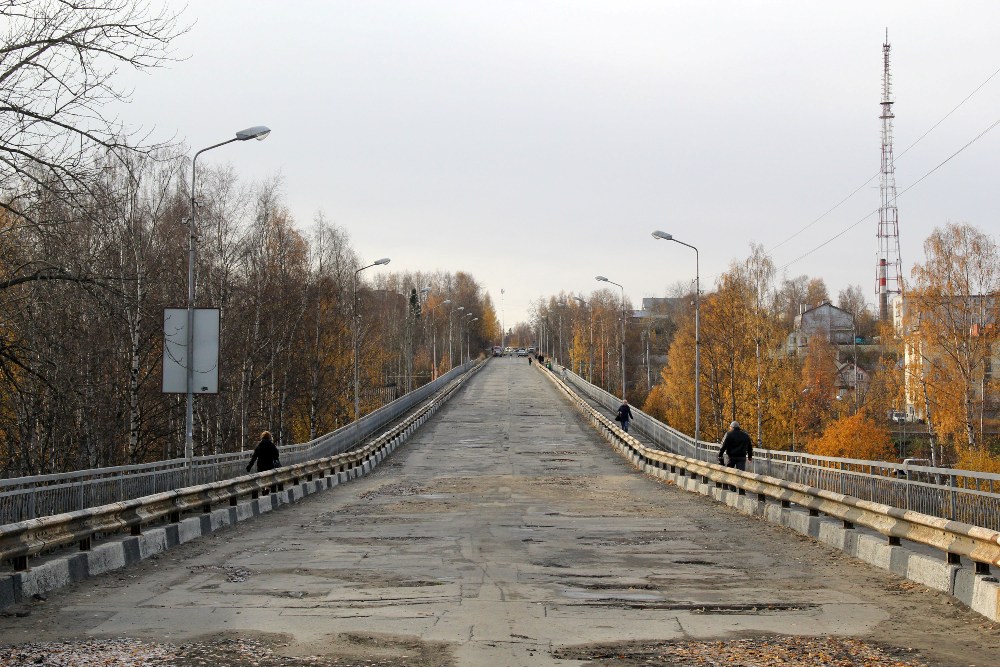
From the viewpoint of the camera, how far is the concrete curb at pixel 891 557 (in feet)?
31.7

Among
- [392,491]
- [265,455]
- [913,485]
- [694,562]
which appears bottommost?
[392,491]

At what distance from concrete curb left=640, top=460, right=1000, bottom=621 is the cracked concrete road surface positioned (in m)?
0.17

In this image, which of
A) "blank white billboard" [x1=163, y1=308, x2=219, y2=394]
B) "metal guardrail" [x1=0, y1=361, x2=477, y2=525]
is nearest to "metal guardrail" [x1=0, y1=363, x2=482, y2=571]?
"metal guardrail" [x1=0, y1=361, x2=477, y2=525]

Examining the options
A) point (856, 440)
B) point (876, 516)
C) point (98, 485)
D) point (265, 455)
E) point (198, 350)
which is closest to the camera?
point (876, 516)

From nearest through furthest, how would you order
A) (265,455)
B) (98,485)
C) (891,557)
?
(891,557)
(98,485)
(265,455)

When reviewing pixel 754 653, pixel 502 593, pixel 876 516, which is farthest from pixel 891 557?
pixel 754 653

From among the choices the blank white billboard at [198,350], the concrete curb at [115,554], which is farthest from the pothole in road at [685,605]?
the blank white billboard at [198,350]

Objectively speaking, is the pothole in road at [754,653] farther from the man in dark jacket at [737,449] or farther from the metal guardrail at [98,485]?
the man in dark jacket at [737,449]

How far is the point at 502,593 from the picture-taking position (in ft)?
35.4

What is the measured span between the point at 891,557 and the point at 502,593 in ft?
15.5

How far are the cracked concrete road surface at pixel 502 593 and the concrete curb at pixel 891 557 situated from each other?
0.17m

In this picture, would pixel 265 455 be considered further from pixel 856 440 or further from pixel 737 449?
pixel 856 440

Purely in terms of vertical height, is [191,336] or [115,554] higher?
[191,336]

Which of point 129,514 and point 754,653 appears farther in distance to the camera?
point 129,514
